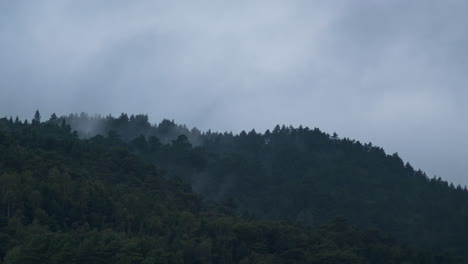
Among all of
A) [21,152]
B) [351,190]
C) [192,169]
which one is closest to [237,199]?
[192,169]

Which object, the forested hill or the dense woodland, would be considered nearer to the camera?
the dense woodland

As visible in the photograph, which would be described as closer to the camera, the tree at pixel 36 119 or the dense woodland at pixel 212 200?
the dense woodland at pixel 212 200

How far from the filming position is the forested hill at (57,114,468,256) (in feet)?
229

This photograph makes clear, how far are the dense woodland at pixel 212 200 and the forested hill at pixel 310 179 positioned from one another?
153 millimetres

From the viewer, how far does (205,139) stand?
9381 cm

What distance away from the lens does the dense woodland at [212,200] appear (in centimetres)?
3981

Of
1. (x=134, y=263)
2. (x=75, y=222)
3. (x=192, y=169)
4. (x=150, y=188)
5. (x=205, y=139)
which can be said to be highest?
(x=205, y=139)

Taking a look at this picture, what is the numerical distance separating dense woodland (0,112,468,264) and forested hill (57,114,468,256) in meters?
0.15

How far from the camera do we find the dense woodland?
39812 mm

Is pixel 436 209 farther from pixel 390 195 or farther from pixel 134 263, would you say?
pixel 134 263

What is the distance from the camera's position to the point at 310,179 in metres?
76.4

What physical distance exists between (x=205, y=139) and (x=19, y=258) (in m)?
61.3

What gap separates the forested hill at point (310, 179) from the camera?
229ft

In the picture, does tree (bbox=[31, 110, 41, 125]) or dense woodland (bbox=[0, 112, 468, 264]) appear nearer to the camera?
dense woodland (bbox=[0, 112, 468, 264])
